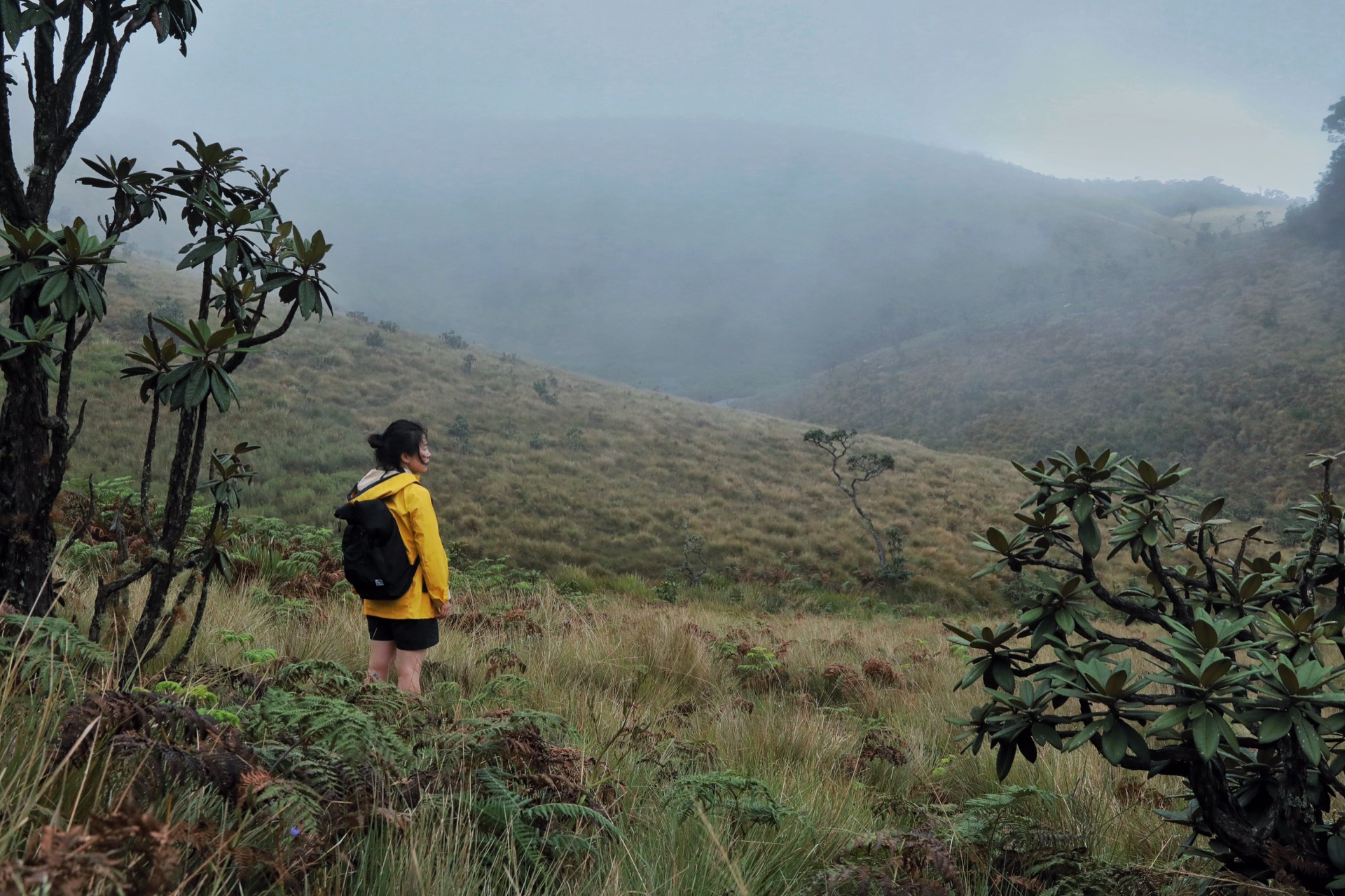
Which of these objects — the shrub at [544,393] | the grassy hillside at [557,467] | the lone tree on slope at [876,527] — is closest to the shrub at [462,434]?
the grassy hillside at [557,467]

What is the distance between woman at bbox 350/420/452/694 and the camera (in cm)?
419

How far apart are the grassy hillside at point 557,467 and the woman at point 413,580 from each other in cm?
1042

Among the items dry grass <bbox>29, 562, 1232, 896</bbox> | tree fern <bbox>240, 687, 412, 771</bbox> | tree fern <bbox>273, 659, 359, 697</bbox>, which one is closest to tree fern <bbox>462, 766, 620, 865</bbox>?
dry grass <bbox>29, 562, 1232, 896</bbox>

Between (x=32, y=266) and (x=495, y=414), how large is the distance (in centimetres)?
2459

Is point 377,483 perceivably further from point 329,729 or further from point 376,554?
point 329,729

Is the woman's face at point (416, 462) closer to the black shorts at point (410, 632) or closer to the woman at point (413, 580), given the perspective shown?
the woman at point (413, 580)

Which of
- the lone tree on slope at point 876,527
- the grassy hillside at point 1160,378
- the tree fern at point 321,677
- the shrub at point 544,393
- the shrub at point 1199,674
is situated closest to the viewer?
the shrub at point 1199,674

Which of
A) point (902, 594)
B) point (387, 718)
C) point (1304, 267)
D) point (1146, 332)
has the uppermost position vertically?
point (1304, 267)

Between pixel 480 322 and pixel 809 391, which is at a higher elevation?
pixel 480 322

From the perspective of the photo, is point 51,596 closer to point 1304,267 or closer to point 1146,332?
point 1146,332

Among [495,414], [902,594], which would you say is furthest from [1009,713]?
[495,414]

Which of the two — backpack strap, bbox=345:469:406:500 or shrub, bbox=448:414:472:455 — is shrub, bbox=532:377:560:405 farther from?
backpack strap, bbox=345:469:406:500

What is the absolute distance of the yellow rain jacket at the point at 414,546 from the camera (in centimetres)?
420

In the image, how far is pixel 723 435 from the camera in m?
30.3
